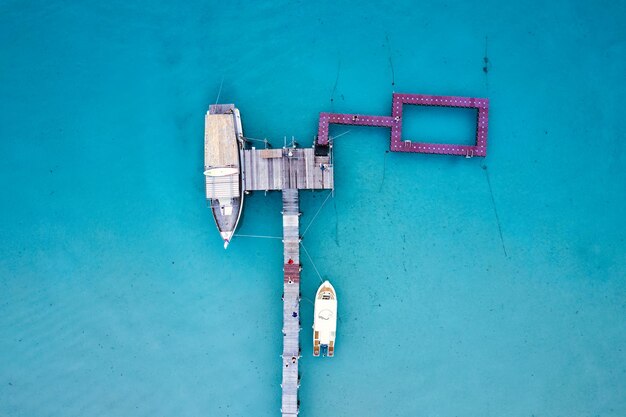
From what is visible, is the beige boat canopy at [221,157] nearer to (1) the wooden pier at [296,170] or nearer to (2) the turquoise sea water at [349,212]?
(1) the wooden pier at [296,170]

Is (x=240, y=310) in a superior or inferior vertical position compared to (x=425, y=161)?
inferior

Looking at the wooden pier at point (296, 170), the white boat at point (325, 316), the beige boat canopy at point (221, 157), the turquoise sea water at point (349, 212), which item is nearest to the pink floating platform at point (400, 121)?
the wooden pier at point (296, 170)

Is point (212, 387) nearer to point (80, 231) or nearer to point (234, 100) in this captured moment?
point (80, 231)

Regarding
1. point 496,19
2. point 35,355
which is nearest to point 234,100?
point 496,19

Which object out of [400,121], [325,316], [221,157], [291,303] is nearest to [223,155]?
[221,157]

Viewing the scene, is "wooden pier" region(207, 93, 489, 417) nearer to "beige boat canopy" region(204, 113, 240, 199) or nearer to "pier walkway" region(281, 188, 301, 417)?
"pier walkway" region(281, 188, 301, 417)

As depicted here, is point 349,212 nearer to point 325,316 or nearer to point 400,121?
point 400,121

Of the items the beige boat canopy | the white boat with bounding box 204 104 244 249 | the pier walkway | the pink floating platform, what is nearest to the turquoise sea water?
the pink floating platform
